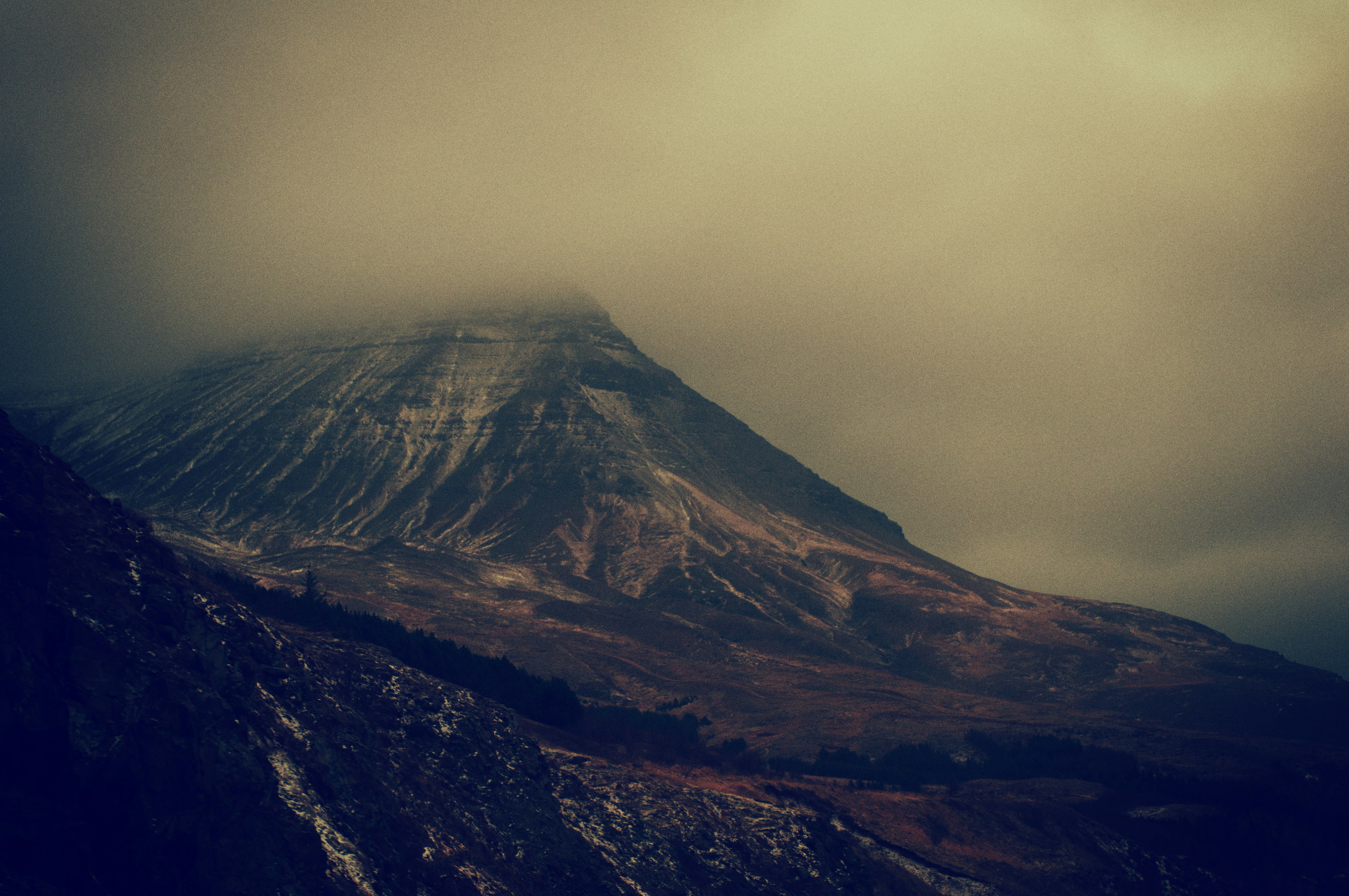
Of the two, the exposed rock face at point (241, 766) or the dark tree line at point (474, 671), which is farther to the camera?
the dark tree line at point (474, 671)

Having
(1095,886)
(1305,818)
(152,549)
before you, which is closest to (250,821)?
(152,549)

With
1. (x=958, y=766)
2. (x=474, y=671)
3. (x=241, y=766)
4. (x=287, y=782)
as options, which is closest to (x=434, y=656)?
(x=474, y=671)

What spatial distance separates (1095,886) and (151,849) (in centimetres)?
11467

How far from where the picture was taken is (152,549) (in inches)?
3095

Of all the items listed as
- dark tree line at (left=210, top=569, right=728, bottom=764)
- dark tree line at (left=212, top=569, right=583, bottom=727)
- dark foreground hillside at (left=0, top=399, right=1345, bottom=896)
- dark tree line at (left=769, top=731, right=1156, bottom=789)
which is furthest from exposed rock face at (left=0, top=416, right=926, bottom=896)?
dark tree line at (left=769, top=731, right=1156, bottom=789)

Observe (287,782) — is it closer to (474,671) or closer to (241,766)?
(241,766)

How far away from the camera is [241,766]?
216 ft

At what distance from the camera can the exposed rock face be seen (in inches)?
2248

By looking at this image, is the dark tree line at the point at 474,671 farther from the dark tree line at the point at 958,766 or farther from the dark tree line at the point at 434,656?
the dark tree line at the point at 958,766

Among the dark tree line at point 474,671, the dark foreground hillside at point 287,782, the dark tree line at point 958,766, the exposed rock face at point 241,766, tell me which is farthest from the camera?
the dark tree line at point 958,766

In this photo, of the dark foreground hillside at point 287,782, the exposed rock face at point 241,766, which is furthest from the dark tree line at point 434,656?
the exposed rock face at point 241,766

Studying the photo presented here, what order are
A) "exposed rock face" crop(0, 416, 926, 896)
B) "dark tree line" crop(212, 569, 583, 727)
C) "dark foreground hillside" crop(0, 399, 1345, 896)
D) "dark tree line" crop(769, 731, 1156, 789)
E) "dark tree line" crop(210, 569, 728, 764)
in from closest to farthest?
"exposed rock face" crop(0, 416, 926, 896) < "dark foreground hillside" crop(0, 399, 1345, 896) < "dark tree line" crop(212, 569, 583, 727) < "dark tree line" crop(210, 569, 728, 764) < "dark tree line" crop(769, 731, 1156, 789)

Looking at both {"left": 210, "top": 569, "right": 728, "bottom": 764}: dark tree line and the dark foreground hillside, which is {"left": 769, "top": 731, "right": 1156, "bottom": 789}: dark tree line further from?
the dark foreground hillside

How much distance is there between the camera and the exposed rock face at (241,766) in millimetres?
57094
